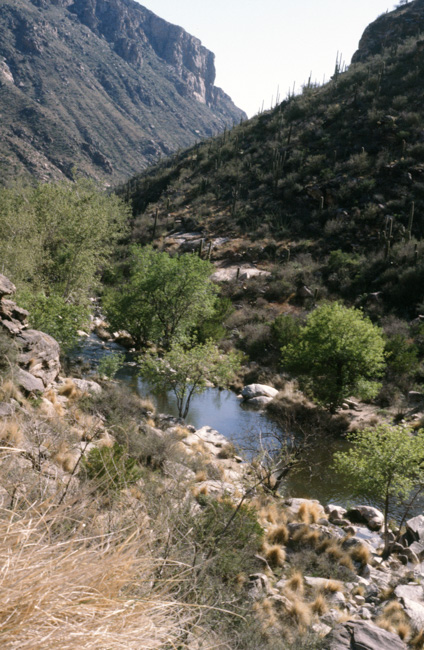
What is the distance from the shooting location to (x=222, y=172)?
145 ft

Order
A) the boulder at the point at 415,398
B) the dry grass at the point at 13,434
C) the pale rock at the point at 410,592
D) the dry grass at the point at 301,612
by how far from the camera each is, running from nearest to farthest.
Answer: the dry grass at the point at 13,434, the dry grass at the point at 301,612, the pale rock at the point at 410,592, the boulder at the point at 415,398

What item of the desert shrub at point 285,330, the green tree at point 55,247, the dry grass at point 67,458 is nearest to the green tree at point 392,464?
the dry grass at point 67,458

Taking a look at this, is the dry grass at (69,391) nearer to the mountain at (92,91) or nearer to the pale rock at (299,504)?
the pale rock at (299,504)

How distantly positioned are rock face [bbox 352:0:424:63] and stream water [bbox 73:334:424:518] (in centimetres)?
5206

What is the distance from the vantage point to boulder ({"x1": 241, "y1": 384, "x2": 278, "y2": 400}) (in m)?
18.5

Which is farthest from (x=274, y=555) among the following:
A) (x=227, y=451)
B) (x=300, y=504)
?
(x=227, y=451)

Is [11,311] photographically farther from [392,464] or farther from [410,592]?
[410,592]

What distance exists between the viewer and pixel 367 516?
1042 cm

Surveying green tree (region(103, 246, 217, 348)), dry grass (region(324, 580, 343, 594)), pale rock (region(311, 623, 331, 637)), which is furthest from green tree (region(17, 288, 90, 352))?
pale rock (region(311, 623, 331, 637))

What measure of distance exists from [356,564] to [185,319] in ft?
42.9

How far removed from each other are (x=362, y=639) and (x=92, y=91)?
118m

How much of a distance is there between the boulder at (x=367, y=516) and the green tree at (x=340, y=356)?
19.7 feet

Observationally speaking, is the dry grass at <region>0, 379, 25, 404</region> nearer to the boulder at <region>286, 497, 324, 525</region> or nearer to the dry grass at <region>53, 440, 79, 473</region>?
the dry grass at <region>53, 440, 79, 473</region>

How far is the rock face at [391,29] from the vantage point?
50969mm
